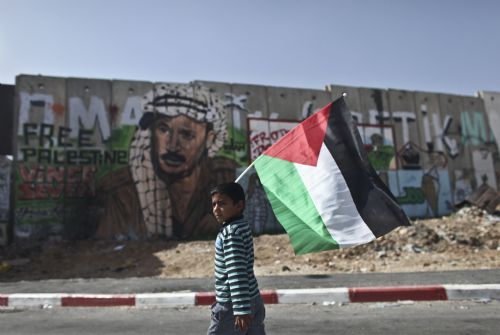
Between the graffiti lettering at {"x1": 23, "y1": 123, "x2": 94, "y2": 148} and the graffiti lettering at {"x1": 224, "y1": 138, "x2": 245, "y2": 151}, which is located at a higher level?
the graffiti lettering at {"x1": 23, "y1": 123, "x2": 94, "y2": 148}

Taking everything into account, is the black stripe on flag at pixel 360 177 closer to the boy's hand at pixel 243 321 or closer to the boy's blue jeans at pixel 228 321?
the boy's blue jeans at pixel 228 321

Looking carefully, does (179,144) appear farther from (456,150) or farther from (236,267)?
(236,267)

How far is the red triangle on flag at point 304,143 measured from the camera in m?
3.13

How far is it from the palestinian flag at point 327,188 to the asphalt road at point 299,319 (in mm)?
1505

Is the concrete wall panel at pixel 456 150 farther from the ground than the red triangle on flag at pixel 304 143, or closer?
farther from the ground

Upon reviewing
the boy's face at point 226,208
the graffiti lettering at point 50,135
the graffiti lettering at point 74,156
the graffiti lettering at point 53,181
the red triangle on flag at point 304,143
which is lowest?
the boy's face at point 226,208

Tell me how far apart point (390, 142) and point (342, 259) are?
7.53 m

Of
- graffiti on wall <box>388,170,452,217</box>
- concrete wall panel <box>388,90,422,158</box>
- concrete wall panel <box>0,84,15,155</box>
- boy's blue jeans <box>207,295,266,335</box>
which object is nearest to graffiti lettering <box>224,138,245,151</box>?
graffiti on wall <box>388,170,452,217</box>

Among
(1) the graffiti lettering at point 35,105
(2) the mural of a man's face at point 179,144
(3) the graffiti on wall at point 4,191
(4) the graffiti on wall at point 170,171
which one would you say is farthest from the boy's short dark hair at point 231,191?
(1) the graffiti lettering at point 35,105

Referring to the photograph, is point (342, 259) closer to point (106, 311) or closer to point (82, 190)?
point (106, 311)

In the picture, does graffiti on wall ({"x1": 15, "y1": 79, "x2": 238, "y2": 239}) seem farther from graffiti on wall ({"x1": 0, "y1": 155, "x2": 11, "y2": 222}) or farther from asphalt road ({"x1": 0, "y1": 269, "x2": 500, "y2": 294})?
asphalt road ({"x1": 0, "y1": 269, "x2": 500, "y2": 294})

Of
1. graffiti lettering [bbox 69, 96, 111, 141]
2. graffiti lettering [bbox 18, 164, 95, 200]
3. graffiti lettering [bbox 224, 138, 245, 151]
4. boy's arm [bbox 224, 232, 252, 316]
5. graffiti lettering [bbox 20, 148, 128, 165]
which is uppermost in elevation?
graffiti lettering [bbox 69, 96, 111, 141]

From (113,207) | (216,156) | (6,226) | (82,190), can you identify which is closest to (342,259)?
(216,156)

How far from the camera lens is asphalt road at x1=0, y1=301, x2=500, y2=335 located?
3992mm
